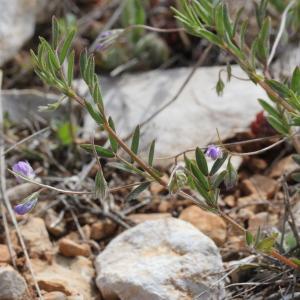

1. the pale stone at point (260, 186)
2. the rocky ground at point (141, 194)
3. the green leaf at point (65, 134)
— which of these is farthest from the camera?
the green leaf at point (65, 134)

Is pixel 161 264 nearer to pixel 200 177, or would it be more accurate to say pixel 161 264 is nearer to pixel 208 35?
pixel 200 177

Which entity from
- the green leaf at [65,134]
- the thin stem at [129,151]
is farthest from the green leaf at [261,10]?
the green leaf at [65,134]

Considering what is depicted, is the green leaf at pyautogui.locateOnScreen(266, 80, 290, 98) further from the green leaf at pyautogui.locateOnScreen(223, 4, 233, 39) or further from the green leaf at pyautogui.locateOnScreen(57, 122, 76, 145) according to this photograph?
the green leaf at pyautogui.locateOnScreen(57, 122, 76, 145)

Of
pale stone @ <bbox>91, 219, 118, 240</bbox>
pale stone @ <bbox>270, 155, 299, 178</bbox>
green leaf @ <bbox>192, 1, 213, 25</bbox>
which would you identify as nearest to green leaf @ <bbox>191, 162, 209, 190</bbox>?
green leaf @ <bbox>192, 1, 213, 25</bbox>

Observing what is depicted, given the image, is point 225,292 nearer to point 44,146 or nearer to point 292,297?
point 292,297

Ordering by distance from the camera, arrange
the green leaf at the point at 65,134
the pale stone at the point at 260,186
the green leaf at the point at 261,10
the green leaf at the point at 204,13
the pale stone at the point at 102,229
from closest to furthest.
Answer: the green leaf at the point at 204,13
the green leaf at the point at 261,10
the pale stone at the point at 102,229
the pale stone at the point at 260,186
the green leaf at the point at 65,134

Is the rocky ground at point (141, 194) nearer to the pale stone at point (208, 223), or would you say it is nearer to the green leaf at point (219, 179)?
the pale stone at point (208, 223)
